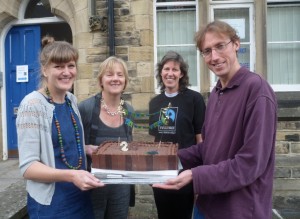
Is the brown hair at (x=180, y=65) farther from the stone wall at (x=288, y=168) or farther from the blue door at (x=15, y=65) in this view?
the blue door at (x=15, y=65)

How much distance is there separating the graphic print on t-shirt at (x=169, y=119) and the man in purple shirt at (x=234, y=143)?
1116 millimetres

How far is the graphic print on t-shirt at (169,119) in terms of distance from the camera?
295 centimetres

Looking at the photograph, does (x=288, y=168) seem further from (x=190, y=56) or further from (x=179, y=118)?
(x=179, y=118)

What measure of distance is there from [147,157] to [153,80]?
3.85 meters

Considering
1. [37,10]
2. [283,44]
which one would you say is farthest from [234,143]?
[37,10]

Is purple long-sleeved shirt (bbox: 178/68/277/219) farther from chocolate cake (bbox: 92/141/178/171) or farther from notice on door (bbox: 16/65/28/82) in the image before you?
notice on door (bbox: 16/65/28/82)

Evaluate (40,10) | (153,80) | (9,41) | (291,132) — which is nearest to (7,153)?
(9,41)

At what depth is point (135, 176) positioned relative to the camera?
1.67 metres

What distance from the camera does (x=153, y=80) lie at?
5.49 meters

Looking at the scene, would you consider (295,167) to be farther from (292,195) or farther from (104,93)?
(104,93)

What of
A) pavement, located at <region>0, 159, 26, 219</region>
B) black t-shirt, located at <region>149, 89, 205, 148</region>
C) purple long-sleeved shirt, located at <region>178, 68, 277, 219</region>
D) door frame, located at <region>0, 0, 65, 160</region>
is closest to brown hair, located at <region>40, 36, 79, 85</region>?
purple long-sleeved shirt, located at <region>178, 68, 277, 219</region>

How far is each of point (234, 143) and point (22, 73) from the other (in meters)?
5.76

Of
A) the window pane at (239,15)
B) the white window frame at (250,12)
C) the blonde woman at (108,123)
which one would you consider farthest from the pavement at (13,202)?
the window pane at (239,15)

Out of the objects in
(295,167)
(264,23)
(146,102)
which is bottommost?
(295,167)
